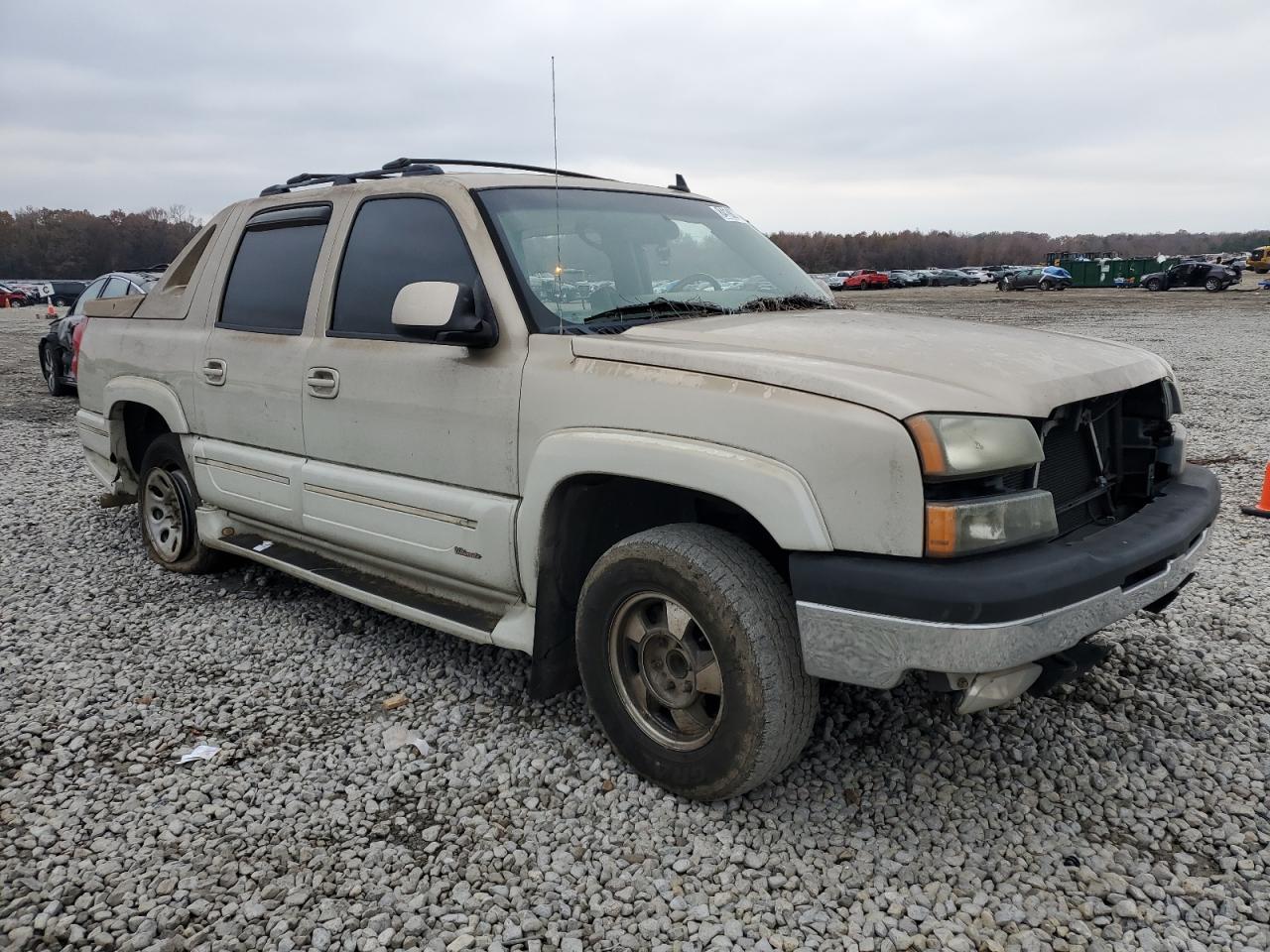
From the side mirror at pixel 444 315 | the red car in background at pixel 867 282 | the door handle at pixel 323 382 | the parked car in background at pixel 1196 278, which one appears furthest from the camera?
the red car in background at pixel 867 282

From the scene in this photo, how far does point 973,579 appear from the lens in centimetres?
225

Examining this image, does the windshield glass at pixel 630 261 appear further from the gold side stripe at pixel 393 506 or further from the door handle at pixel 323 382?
the door handle at pixel 323 382

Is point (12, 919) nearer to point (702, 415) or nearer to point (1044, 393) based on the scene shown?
point (702, 415)

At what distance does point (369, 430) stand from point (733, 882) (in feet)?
6.93

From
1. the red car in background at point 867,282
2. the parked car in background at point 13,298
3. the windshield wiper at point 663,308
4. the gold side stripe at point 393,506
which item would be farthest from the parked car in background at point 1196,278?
the parked car in background at point 13,298

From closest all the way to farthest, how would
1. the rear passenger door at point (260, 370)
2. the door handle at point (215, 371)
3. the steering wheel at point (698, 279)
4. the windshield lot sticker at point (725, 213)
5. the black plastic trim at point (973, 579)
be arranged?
the black plastic trim at point (973, 579) < the steering wheel at point (698, 279) < the rear passenger door at point (260, 370) < the windshield lot sticker at point (725, 213) < the door handle at point (215, 371)

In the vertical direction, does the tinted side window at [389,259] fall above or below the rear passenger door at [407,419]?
above

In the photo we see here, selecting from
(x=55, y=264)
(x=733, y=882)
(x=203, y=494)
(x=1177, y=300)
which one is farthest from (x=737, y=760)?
(x=55, y=264)

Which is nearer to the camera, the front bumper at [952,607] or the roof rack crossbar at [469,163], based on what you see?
the front bumper at [952,607]

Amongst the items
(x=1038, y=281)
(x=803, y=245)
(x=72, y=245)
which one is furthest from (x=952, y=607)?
(x=803, y=245)

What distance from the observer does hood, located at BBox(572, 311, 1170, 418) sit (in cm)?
240

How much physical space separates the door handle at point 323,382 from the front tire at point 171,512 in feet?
4.51

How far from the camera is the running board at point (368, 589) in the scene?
10.9ft

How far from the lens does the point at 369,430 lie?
3.59m
